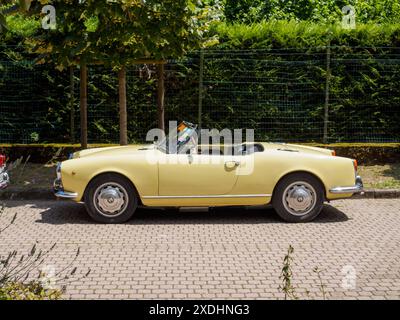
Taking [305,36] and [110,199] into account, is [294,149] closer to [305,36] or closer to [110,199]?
[110,199]

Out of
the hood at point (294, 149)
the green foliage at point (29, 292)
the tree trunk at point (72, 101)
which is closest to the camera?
the green foliage at point (29, 292)

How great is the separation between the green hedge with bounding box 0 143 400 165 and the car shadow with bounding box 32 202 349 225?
3209 mm

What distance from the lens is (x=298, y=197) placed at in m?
8.85

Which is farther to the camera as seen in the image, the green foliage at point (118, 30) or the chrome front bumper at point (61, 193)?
the green foliage at point (118, 30)

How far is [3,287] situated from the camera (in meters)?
5.16

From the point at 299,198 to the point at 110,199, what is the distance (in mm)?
2616

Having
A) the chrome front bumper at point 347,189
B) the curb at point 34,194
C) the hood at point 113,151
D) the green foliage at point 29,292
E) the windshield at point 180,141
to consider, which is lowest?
the curb at point 34,194

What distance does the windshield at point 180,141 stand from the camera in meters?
9.04

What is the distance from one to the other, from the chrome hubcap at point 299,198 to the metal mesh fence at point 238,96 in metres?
5.08

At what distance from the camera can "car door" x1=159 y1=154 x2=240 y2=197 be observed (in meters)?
8.77

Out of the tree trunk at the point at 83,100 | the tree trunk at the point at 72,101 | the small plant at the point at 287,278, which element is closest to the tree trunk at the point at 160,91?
the tree trunk at the point at 83,100

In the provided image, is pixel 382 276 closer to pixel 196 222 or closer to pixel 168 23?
pixel 196 222

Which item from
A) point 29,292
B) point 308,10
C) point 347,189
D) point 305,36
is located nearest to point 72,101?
point 305,36

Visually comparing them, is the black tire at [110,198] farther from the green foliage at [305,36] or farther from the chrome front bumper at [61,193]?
the green foliage at [305,36]
